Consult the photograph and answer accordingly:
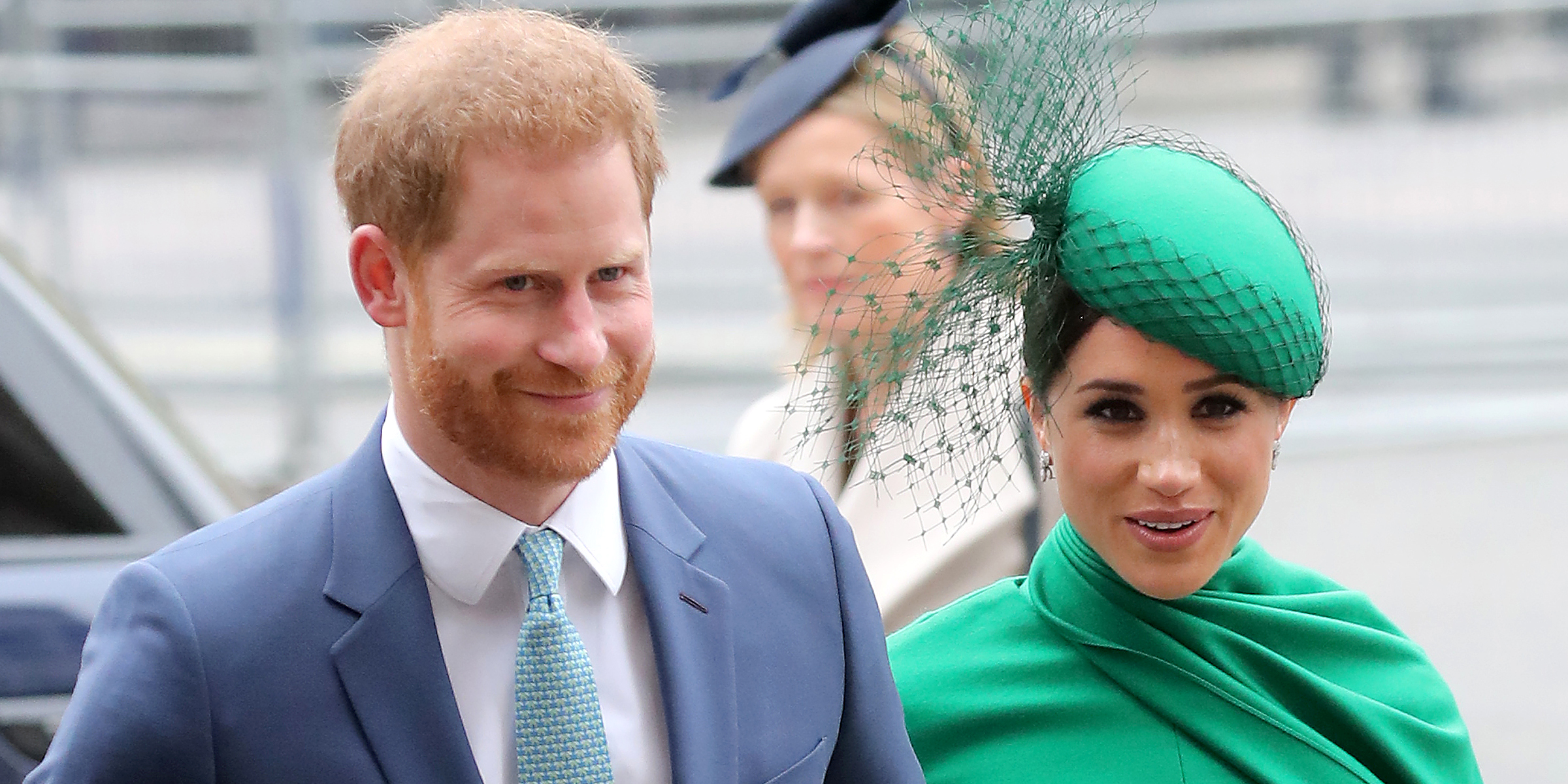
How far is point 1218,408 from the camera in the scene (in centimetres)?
224

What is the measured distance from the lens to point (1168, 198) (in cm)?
220

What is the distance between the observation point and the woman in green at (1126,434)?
219cm

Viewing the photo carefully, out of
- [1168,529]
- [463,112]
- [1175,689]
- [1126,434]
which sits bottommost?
[1175,689]

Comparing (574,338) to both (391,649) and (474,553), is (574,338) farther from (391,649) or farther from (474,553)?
(391,649)

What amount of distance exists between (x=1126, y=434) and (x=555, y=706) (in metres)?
0.83

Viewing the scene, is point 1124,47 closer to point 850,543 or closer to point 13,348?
point 850,543

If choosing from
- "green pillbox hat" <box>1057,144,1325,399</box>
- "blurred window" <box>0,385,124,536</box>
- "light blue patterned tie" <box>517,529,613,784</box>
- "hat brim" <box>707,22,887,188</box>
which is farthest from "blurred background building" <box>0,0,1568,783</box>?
"light blue patterned tie" <box>517,529,613,784</box>

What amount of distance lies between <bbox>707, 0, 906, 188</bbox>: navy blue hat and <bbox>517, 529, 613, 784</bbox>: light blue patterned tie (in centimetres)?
135

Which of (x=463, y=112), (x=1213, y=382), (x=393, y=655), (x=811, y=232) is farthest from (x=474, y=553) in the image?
(x=811, y=232)

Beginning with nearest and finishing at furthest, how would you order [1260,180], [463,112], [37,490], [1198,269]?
[463,112] → [1198,269] → [37,490] → [1260,180]

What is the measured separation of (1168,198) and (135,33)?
205 inches

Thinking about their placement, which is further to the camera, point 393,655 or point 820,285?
point 820,285

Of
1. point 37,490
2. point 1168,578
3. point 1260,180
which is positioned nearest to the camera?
point 1168,578

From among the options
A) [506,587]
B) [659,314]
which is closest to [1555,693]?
[659,314]
